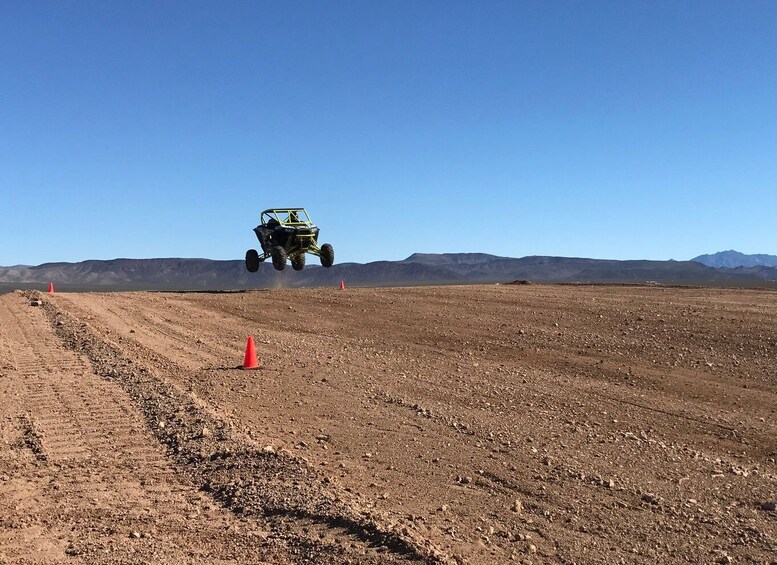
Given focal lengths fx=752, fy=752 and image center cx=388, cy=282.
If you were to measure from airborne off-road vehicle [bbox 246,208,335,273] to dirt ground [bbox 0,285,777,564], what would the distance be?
776 cm

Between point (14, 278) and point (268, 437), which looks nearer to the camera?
point (268, 437)

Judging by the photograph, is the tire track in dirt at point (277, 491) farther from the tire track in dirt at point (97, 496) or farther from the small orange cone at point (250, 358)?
the small orange cone at point (250, 358)

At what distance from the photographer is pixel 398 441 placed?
7.52 meters

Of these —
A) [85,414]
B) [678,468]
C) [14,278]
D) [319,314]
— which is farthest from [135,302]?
[14,278]

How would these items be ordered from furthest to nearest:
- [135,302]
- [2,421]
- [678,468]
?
[135,302] < [2,421] < [678,468]

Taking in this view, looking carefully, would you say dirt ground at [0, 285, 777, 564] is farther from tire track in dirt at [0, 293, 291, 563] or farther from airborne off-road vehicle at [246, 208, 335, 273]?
airborne off-road vehicle at [246, 208, 335, 273]

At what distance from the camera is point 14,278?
96.2m

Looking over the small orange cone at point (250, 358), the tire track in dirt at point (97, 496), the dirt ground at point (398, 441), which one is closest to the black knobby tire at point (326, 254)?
the dirt ground at point (398, 441)

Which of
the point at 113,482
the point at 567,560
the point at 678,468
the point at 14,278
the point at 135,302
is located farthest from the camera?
the point at 14,278

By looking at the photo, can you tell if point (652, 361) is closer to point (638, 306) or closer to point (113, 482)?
point (638, 306)

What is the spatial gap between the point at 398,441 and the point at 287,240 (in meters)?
16.2

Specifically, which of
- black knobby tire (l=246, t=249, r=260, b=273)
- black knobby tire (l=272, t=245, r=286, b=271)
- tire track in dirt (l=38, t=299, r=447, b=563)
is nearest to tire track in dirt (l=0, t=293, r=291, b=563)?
tire track in dirt (l=38, t=299, r=447, b=563)

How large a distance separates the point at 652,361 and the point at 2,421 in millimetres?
9272

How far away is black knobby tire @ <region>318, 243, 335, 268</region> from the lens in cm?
2398
